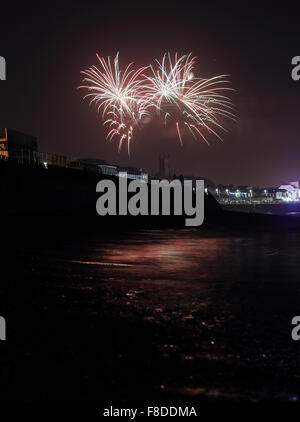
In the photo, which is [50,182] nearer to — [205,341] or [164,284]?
[164,284]

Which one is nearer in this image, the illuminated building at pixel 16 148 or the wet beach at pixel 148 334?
the wet beach at pixel 148 334

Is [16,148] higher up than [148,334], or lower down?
higher up

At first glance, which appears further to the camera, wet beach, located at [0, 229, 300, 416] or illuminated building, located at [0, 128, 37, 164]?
illuminated building, located at [0, 128, 37, 164]

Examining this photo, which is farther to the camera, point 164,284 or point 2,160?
point 2,160

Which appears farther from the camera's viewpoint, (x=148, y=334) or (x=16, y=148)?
(x=16, y=148)

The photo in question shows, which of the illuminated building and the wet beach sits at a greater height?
the illuminated building

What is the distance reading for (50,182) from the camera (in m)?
28.6

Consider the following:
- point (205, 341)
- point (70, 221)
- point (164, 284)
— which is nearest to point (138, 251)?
point (164, 284)

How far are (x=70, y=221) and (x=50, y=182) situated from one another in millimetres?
4380

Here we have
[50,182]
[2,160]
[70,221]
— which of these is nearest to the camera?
[2,160]

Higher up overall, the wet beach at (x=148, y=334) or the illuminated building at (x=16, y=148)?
the illuminated building at (x=16, y=148)
